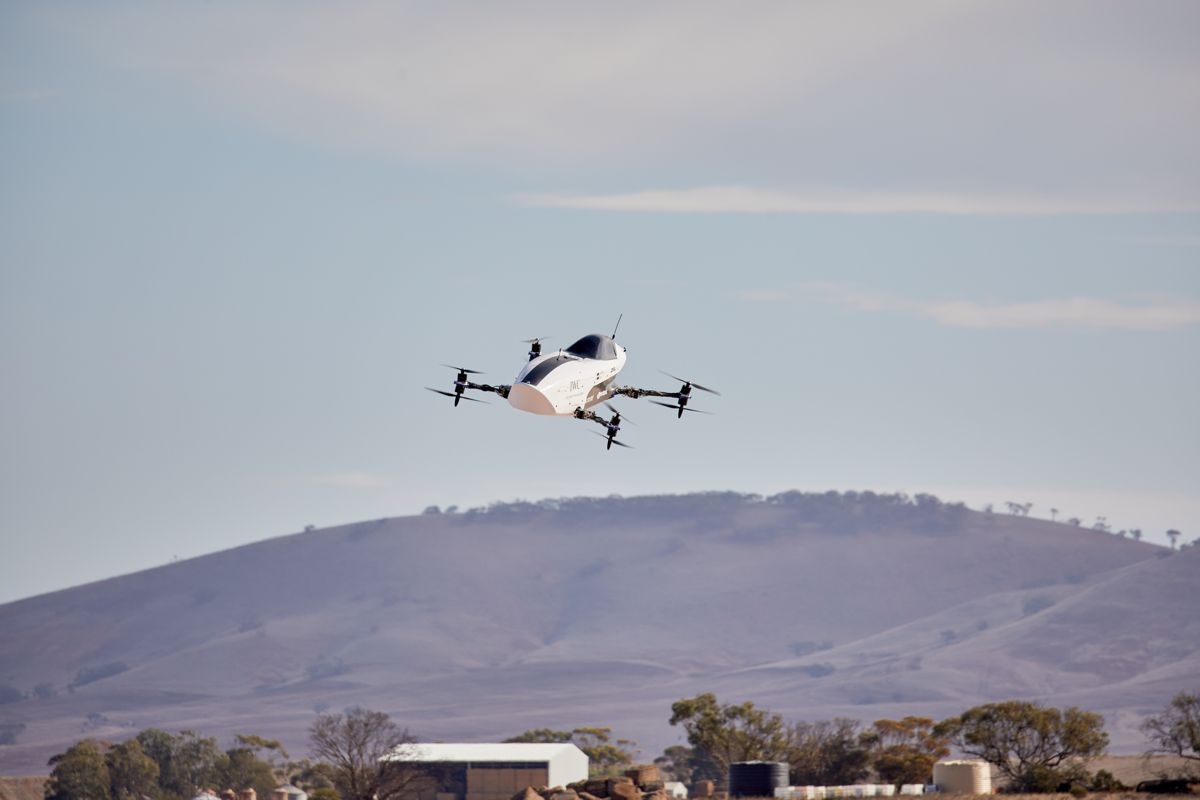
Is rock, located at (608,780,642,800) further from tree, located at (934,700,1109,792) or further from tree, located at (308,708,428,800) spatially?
tree, located at (934,700,1109,792)

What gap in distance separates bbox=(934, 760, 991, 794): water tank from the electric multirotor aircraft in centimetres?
4129

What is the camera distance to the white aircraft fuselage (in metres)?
72.7

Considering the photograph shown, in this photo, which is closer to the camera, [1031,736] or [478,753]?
[1031,736]

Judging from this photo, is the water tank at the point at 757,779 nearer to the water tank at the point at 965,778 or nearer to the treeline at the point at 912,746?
the water tank at the point at 965,778

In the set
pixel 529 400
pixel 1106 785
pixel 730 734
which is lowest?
pixel 1106 785

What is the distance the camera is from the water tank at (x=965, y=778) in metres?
112

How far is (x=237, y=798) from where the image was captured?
168000 millimetres

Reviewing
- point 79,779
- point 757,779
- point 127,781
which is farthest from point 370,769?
point 757,779

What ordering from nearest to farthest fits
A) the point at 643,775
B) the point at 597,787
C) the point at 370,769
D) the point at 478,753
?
the point at 597,787 < the point at 643,775 < the point at 370,769 < the point at 478,753

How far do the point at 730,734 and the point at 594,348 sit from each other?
98113 mm

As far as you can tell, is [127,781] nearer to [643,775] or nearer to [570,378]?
[643,775]

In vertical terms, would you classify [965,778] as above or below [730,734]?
below

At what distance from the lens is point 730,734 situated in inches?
6703

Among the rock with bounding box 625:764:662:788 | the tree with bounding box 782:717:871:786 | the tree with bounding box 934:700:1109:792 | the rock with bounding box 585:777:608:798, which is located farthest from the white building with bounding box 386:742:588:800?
the rock with bounding box 585:777:608:798
